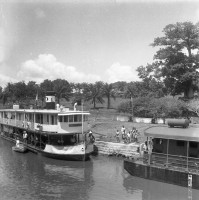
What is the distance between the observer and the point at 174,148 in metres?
21.4

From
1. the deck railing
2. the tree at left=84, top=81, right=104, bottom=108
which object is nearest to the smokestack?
the deck railing

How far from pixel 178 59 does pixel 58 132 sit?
2913 cm

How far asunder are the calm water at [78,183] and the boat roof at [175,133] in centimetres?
342

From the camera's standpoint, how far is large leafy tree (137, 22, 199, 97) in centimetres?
4756

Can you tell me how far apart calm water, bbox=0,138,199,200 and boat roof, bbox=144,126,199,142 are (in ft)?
11.2

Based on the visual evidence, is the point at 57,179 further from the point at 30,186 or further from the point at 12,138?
the point at 12,138

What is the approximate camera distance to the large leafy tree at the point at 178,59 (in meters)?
47.6

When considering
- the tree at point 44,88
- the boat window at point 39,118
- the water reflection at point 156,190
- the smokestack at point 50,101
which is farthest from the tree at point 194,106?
the tree at point 44,88

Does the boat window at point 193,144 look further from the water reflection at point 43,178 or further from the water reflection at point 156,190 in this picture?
the water reflection at point 43,178

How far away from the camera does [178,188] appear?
19422 mm

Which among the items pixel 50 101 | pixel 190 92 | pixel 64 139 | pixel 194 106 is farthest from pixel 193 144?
pixel 190 92

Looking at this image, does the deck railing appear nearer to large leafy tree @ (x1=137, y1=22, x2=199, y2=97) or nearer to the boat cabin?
the boat cabin

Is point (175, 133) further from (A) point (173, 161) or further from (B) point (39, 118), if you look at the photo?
(B) point (39, 118)

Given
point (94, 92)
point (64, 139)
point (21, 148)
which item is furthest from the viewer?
point (94, 92)
